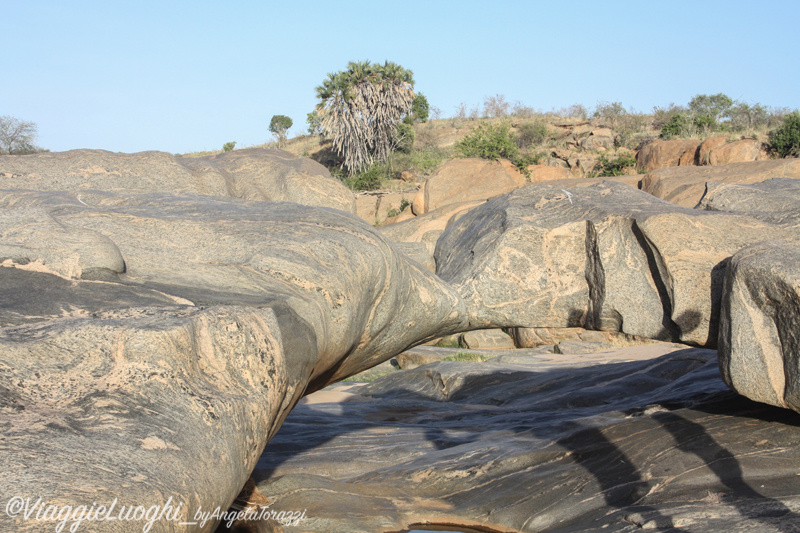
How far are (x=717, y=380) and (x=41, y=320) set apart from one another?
5.20 meters

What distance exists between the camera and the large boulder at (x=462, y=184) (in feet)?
70.7

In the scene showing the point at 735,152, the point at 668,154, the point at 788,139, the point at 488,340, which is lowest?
the point at 488,340

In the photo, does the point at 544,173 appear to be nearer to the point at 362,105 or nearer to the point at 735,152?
the point at 735,152

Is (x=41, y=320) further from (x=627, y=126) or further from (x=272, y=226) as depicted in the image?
(x=627, y=126)

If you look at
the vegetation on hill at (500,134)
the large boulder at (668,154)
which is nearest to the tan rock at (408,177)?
the vegetation on hill at (500,134)

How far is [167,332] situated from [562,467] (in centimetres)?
309

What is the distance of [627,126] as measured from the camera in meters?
30.5

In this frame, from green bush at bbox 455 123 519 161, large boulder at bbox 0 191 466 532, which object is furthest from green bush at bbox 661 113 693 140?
large boulder at bbox 0 191 466 532

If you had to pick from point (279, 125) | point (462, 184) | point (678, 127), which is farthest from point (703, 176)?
point (279, 125)

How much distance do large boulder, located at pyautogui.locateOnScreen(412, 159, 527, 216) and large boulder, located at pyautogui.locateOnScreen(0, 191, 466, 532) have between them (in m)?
16.6

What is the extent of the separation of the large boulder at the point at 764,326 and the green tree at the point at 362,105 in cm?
2429

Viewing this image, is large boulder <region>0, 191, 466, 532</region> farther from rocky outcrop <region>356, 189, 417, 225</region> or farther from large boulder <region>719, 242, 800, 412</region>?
rocky outcrop <region>356, 189, 417, 225</region>

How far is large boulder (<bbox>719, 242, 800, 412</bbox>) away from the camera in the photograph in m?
4.05

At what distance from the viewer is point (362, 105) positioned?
90.8ft
